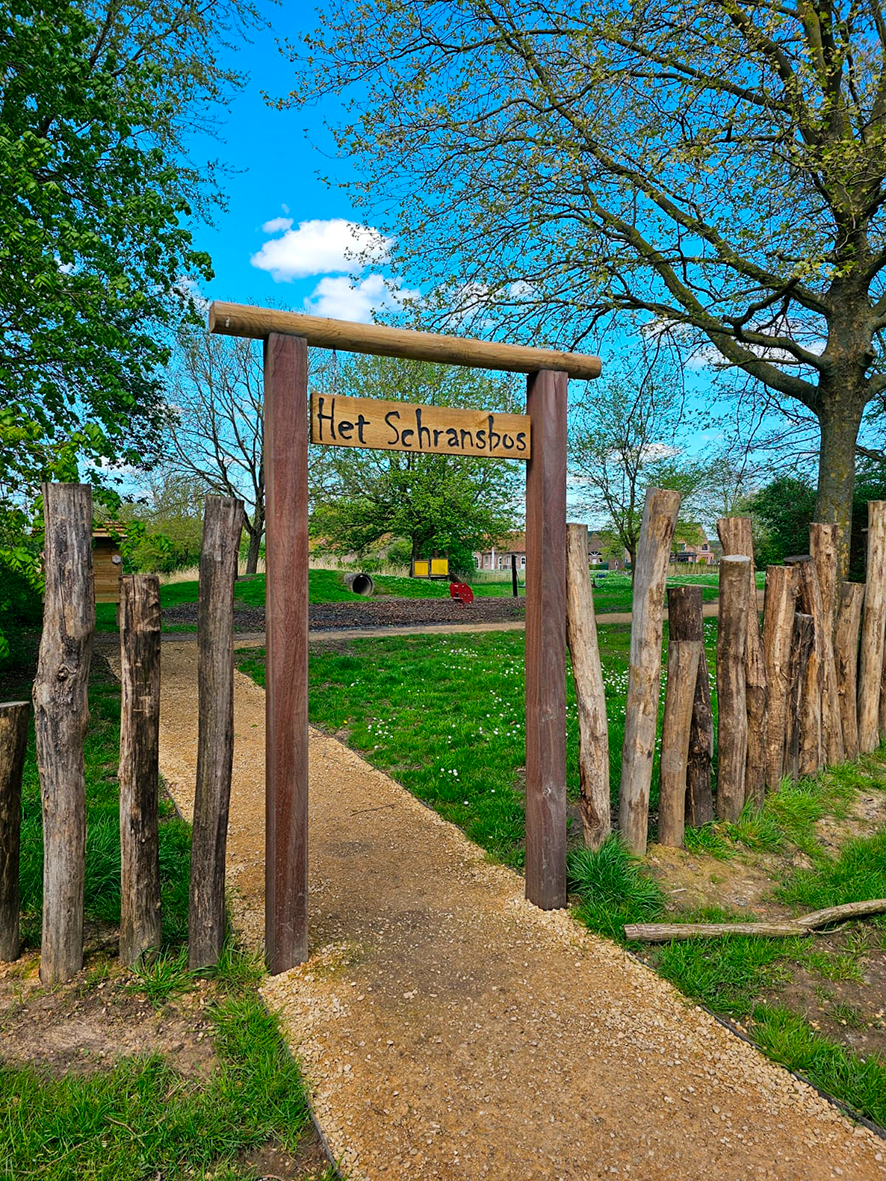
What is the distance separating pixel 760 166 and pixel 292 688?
34.0 feet

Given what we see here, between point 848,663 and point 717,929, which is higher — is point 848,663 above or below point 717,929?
above

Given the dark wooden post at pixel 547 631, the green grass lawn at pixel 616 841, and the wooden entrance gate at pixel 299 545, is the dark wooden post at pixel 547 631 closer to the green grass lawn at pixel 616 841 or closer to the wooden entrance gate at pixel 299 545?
the wooden entrance gate at pixel 299 545

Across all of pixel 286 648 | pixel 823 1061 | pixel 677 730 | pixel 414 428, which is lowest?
pixel 823 1061

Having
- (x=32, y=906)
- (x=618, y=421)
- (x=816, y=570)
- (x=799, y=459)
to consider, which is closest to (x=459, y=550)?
(x=618, y=421)

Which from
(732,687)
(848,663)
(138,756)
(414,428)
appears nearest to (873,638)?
(848,663)

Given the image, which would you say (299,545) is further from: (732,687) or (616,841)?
(732,687)

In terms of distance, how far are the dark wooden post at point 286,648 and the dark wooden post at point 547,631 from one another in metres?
1.33

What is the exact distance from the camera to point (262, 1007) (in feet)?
9.48

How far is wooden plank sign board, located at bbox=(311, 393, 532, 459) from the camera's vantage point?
316 cm

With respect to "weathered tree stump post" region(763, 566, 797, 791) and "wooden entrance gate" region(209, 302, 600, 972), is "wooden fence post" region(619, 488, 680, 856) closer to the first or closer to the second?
"wooden entrance gate" region(209, 302, 600, 972)

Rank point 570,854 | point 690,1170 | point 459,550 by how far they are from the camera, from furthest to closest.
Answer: point 459,550
point 570,854
point 690,1170

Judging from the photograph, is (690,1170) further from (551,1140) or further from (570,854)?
(570,854)

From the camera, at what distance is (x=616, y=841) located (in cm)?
402

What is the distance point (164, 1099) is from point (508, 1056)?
128cm
